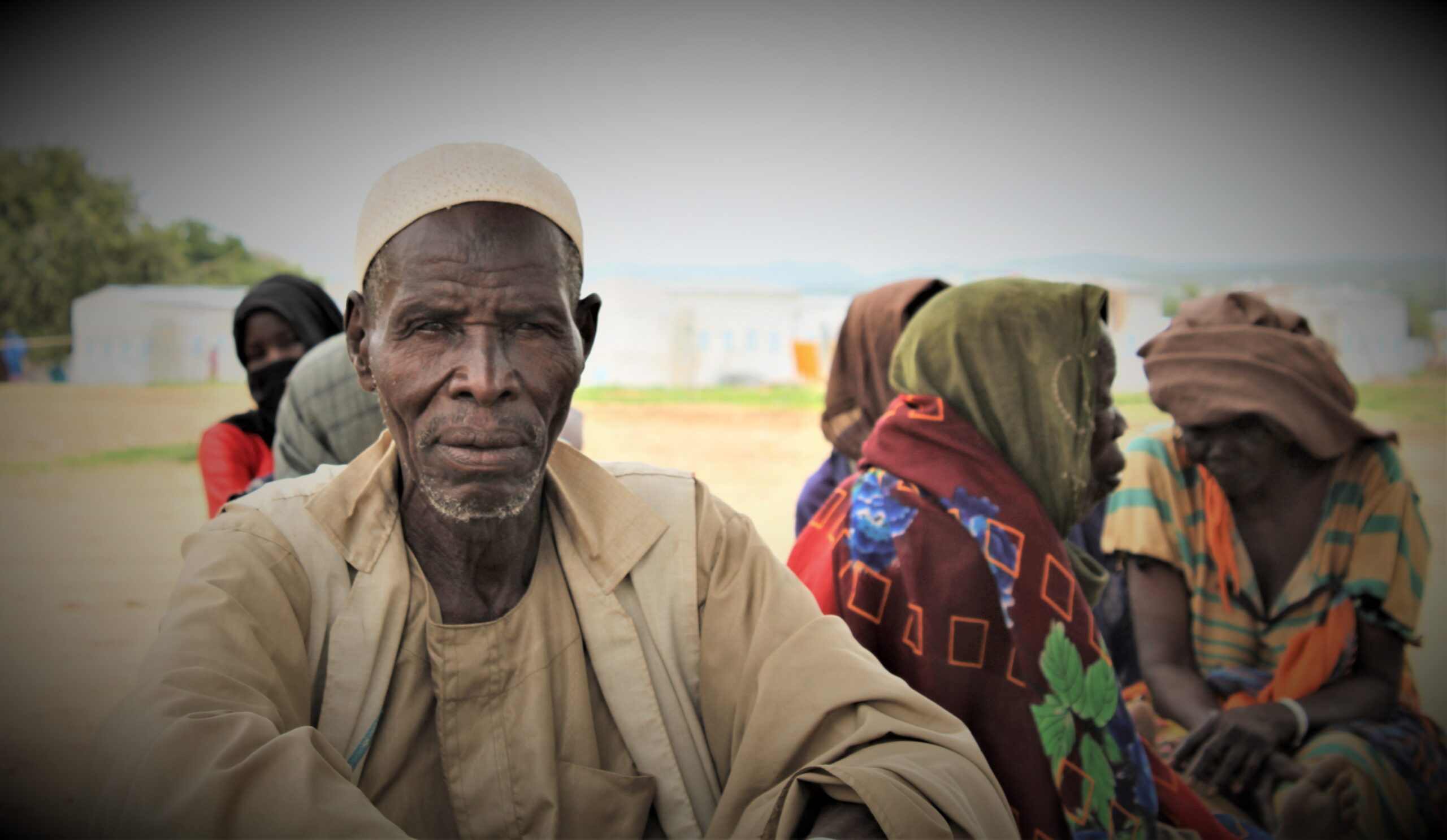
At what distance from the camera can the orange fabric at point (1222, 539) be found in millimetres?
3777

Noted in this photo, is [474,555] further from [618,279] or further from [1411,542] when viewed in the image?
[618,279]

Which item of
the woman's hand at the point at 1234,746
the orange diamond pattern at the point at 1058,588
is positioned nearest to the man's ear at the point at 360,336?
the orange diamond pattern at the point at 1058,588

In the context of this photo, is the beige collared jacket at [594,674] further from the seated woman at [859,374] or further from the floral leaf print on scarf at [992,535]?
the seated woman at [859,374]

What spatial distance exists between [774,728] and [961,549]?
3.61 feet

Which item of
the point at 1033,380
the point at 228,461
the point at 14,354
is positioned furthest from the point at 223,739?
the point at 14,354

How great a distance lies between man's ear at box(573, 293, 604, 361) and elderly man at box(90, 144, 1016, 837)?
12 millimetres

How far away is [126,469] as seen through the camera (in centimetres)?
1986

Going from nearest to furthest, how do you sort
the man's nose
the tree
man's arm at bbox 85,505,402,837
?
man's arm at bbox 85,505,402,837 → the man's nose → the tree

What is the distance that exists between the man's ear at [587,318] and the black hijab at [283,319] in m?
2.62

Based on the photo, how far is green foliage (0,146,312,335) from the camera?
27.0 metres

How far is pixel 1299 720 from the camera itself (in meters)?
3.39

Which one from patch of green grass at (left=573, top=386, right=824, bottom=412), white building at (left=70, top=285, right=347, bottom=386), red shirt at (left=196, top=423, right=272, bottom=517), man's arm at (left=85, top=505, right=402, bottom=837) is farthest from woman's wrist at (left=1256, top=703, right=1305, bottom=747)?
white building at (left=70, top=285, right=347, bottom=386)

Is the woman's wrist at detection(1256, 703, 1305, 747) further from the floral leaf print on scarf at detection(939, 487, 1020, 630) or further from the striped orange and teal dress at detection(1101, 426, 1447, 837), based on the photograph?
the floral leaf print on scarf at detection(939, 487, 1020, 630)

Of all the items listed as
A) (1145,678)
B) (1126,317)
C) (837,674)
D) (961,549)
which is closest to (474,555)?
(837,674)
